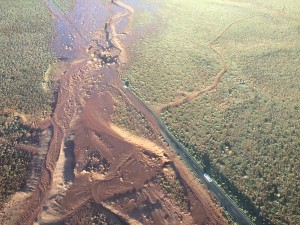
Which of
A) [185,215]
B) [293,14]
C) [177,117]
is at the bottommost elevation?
[185,215]

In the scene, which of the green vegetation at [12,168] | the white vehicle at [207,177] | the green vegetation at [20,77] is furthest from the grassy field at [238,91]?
the green vegetation at [12,168]

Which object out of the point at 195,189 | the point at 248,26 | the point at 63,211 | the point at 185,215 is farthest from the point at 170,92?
the point at 248,26

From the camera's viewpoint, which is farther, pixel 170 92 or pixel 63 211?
pixel 170 92

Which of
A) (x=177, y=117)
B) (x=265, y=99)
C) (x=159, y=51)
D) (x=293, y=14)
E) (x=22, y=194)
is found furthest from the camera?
(x=293, y=14)

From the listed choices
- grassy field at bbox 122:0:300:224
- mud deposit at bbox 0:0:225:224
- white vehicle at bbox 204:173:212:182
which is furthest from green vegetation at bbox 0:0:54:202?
white vehicle at bbox 204:173:212:182

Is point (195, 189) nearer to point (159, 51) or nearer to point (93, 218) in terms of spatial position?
point (93, 218)

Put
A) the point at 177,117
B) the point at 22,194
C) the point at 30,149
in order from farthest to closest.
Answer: the point at 177,117 → the point at 30,149 → the point at 22,194

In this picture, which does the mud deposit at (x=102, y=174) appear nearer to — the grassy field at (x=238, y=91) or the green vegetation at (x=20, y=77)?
the green vegetation at (x=20, y=77)

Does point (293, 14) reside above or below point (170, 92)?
above

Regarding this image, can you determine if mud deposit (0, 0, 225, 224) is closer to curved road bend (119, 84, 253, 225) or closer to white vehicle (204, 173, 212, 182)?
curved road bend (119, 84, 253, 225)

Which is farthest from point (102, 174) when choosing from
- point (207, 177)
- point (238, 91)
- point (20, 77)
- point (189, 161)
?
point (238, 91)
